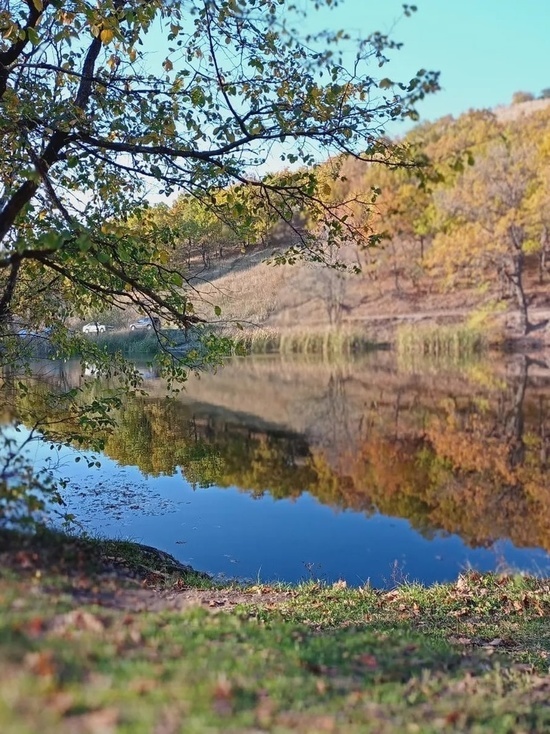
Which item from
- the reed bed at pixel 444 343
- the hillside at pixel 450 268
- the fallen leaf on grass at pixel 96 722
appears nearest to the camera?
the fallen leaf on grass at pixel 96 722

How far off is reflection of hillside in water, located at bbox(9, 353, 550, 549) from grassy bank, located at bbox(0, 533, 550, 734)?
8.16 metres

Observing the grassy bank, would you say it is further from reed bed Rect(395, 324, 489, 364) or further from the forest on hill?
reed bed Rect(395, 324, 489, 364)

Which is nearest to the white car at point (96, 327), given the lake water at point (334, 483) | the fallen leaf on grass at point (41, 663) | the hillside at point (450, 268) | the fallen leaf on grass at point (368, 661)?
the lake water at point (334, 483)

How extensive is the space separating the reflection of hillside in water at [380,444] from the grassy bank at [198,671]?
321 inches

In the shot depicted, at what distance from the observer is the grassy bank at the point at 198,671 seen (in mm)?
2420

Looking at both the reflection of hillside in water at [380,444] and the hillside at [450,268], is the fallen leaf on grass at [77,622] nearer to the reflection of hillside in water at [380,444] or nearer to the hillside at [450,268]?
the reflection of hillside in water at [380,444]

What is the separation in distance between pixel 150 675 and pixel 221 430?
17416 millimetres

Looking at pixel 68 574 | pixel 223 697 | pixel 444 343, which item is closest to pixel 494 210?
pixel 444 343

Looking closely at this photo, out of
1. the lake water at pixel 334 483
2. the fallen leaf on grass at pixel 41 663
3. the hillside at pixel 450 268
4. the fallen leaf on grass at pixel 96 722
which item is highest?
the hillside at pixel 450 268

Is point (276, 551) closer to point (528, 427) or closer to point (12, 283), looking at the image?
point (12, 283)

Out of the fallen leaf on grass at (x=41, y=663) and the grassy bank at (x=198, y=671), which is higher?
the fallen leaf on grass at (x=41, y=663)

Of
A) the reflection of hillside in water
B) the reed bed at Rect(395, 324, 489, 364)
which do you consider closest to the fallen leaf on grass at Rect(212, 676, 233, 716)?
the reflection of hillside in water

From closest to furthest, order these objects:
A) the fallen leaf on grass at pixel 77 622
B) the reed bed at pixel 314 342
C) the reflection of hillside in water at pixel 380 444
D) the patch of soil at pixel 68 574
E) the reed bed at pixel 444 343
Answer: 1. the fallen leaf on grass at pixel 77 622
2. the patch of soil at pixel 68 574
3. the reflection of hillside in water at pixel 380 444
4. the reed bed at pixel 444 343
5. the reed bed at pixel 314 342

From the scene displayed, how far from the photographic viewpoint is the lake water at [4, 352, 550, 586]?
10.9m
